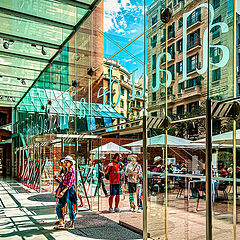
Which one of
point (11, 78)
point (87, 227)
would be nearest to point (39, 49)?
point (11, 78)

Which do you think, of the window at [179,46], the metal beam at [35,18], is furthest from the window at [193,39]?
the metal beam at [35,18]

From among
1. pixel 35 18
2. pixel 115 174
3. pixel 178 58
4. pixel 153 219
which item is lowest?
pixel 153 219

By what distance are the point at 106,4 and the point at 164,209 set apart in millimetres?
6163

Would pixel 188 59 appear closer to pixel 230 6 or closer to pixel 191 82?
pixel 191 82

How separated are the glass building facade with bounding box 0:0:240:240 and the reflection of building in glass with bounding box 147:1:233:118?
2 cm

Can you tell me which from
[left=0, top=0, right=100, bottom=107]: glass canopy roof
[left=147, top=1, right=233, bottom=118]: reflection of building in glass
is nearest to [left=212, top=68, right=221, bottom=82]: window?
[left=147, top=1, right=233, bottom=118]: reflection of building in glass

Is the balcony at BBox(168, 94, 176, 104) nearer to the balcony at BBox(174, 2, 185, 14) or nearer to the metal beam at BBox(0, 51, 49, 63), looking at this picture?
the balcony at BBox(174, 2, 185, 14)

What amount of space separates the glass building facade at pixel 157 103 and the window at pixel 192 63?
0.02m

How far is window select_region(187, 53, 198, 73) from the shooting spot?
4480 millimetres

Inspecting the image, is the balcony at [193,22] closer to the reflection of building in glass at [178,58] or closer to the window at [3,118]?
the reflection of building in glass at [178,58]

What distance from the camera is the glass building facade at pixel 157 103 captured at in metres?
3.87

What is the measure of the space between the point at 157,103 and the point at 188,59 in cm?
121

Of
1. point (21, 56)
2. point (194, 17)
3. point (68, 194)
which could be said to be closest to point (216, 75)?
point (194, 17)

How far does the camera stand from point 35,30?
11.6m
